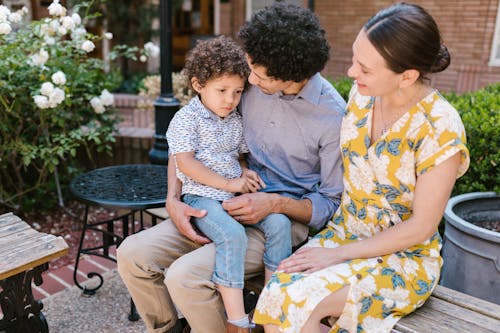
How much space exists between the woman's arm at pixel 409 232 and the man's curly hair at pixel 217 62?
2.49ft

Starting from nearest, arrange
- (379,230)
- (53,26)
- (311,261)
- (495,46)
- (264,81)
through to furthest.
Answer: (311,261), (379,230), (264,81), (53,26), (495,46)

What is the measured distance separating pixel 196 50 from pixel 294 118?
0.50m

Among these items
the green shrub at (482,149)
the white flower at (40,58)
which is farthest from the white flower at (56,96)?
the green shrub at (482,149)

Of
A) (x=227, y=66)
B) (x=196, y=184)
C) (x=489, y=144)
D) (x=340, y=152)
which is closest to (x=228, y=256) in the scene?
(x=196, y=184)

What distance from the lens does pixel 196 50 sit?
2.03 metres

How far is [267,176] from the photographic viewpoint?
2105mm

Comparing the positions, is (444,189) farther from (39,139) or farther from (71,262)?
(39,139)

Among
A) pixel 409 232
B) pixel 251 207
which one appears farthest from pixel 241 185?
pixel 409 232

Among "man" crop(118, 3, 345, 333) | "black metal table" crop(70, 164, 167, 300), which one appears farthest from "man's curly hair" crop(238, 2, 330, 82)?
"black metal table" crop(70, 164, 167, 300)

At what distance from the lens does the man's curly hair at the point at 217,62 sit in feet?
6.31

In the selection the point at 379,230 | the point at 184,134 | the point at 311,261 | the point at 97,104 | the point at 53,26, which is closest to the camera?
the point at 311,261

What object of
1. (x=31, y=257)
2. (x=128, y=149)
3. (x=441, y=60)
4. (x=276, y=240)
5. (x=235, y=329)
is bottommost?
(x=128, y=149)

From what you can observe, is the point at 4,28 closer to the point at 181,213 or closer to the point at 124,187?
the point at 124,187

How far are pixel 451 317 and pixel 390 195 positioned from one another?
0.44 metres
